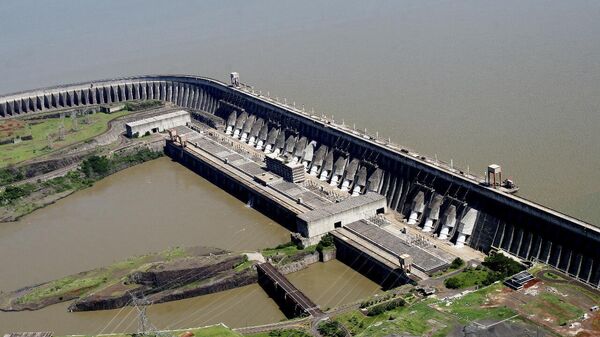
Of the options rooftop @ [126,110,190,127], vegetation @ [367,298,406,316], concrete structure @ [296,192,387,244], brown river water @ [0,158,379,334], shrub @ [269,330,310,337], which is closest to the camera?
shrub @ [269,330,310,337]

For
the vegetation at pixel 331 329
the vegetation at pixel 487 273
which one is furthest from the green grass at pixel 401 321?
the vegetation at pixel 487 273

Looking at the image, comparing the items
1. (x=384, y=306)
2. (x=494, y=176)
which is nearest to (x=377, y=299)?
(x=384, y=306)

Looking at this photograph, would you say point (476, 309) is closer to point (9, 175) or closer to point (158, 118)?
point (9, 175)

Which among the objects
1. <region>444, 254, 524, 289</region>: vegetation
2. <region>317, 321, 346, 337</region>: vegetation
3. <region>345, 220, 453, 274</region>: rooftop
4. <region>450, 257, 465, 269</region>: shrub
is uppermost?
<region>444, 254, 524, 289</region>: vegetation

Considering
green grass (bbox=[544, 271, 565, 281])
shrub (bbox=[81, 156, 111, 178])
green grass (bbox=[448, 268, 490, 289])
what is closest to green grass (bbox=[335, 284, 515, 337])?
green grass (bbox=[448, 268, 490, 289])

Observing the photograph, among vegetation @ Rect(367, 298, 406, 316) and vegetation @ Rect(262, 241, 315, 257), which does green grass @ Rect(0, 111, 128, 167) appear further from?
vegetation @ Rect(367, 298, 406, 316)

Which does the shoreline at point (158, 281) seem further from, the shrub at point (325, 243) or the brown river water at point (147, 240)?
the brown river water at point (147, 240)
